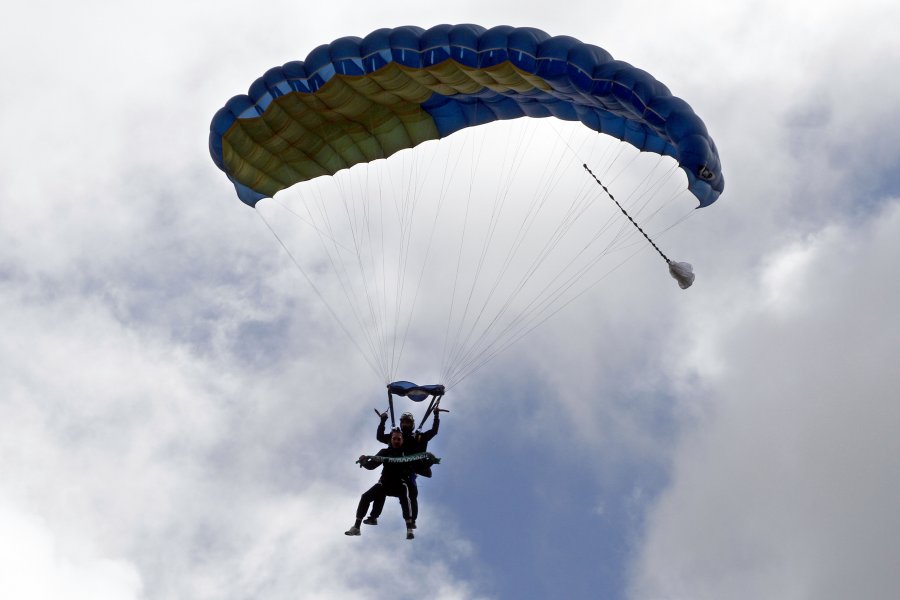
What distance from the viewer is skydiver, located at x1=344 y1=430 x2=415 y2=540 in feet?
76.5

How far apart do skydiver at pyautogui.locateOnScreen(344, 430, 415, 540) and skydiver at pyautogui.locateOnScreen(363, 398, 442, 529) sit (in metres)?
0.05

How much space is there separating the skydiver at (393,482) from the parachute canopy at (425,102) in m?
5.93

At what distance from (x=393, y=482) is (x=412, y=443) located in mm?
695

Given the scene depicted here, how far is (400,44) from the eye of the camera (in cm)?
2364

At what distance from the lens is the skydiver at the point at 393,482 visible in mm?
23312

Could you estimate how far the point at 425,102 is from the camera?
1034 inches

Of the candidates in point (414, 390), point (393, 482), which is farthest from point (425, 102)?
point (393, 482)

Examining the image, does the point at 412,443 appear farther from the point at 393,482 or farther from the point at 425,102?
the point at 425,102

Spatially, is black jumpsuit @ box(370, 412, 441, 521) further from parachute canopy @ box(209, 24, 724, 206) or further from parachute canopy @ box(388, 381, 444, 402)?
parachute canopy @ box(209, 24, 724, 206)

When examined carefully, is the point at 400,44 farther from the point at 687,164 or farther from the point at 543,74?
the point at 687,164

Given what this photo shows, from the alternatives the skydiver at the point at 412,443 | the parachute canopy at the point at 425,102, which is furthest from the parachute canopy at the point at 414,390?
the parachute canopy at the point at 425,102

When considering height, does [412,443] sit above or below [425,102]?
below

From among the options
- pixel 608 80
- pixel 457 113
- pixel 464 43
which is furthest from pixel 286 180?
pixel 608 80

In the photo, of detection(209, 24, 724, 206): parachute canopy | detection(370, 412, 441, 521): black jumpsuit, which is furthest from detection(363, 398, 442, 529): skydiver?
detection(209, 24, 724, 206): parachute canopy
